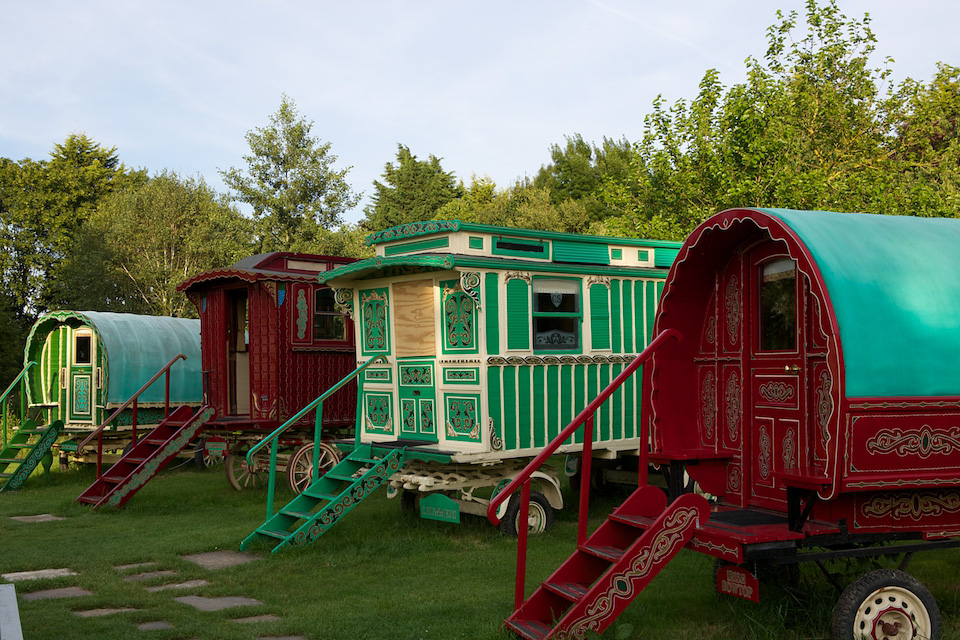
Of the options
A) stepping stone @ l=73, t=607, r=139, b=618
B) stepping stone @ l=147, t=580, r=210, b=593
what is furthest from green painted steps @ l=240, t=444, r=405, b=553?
stepping stone @ l=73, t=607, r=139, b=618

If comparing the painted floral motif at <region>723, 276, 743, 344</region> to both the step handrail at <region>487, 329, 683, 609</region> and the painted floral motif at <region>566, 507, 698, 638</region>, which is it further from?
the painted floral motif at <region>566, 507, 698, 638</region>

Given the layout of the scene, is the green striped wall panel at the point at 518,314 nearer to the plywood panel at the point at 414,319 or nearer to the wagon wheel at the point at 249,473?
the plywood panel at the point at 414,319

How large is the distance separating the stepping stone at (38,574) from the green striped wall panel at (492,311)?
490cm

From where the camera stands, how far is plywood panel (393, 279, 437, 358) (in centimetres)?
1119

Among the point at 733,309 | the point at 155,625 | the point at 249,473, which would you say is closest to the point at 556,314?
the point at 733,309

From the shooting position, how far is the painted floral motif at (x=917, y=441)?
560 centimetres

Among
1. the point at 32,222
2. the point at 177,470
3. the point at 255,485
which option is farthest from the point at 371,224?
the point at 255,485

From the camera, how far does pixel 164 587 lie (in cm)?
819

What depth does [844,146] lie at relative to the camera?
19.0 m

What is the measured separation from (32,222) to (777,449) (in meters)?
37.6

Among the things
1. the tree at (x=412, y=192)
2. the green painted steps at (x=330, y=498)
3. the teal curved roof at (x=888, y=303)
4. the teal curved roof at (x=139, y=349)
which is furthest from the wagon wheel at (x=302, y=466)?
the tree at (x=412, y=192)

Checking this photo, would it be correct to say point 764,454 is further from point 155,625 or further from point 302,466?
point 302,466

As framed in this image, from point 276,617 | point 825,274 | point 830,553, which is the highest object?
point 825,274

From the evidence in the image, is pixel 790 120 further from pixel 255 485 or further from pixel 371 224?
pixel 371 224
